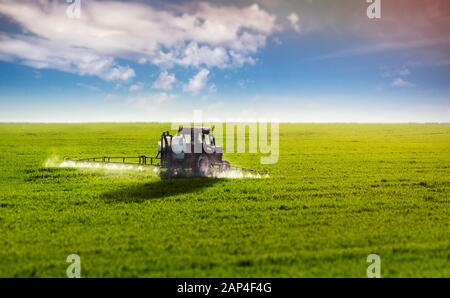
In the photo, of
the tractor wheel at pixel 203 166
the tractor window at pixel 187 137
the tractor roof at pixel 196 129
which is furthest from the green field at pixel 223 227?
the tractor roof at pixel 196 129

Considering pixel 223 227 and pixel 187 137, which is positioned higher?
pixel 187 137

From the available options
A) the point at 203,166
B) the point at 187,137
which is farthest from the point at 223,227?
the point at 187,137

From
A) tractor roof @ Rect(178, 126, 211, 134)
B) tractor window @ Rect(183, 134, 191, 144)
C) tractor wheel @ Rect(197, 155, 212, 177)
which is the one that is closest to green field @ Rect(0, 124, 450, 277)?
tractor wheel @ Rect(197, 155, 212, 177)

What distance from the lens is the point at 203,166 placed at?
70.0 feet

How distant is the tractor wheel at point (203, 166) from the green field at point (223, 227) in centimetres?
100

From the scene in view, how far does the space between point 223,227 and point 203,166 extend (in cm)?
936

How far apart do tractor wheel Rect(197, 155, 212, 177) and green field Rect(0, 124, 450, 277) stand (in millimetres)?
998

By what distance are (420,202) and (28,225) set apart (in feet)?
44.3

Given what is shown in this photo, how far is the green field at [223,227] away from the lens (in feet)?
30.1

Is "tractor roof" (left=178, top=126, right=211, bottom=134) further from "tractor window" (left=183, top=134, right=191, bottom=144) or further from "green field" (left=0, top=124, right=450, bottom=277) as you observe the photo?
"green field" (left=0, top=124, right=450, bottom=277)

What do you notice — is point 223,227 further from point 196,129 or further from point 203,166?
point 196,129

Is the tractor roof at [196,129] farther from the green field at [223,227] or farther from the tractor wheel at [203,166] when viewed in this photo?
the green field at [223,227]

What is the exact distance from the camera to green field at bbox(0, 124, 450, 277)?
9.18 metres

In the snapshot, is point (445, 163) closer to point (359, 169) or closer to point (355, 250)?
point (359, 169)
